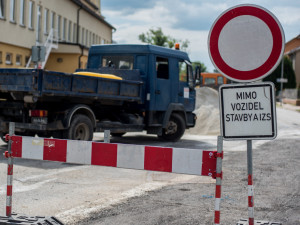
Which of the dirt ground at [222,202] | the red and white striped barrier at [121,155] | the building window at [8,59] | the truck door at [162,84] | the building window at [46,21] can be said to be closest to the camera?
the red and white striped barrier at [121,155]

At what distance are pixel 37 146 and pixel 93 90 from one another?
706cm

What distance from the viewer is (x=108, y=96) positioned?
43.1ft

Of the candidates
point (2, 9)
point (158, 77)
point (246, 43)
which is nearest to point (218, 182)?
point (246, 43)

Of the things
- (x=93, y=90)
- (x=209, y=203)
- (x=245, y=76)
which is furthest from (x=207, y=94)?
(x=245, y=76)

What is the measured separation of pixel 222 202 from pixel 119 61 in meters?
8.59

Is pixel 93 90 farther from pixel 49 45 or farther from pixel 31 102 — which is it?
pixel 49 45

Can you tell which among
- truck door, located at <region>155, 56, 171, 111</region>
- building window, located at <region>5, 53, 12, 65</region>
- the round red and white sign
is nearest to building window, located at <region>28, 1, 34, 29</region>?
building window, located at <region>5, 53, 12, 65</region>

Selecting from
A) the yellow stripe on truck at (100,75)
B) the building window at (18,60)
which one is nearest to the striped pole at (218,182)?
the yellow stripe on truck at (100,75)

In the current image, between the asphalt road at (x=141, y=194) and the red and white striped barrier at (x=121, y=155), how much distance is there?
777 mm

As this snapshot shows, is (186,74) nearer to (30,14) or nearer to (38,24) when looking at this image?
(30,14)

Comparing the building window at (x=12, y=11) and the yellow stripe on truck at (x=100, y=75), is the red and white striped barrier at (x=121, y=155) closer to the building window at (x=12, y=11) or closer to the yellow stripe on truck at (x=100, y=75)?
the yellow stripe on truck at (x=100, y=75)

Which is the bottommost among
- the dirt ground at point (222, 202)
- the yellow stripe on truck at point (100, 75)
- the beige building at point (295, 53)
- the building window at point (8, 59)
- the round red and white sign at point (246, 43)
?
the dirt ground at point (222, 202)

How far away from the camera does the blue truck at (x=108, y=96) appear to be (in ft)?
37.9

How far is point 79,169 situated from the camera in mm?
9898
